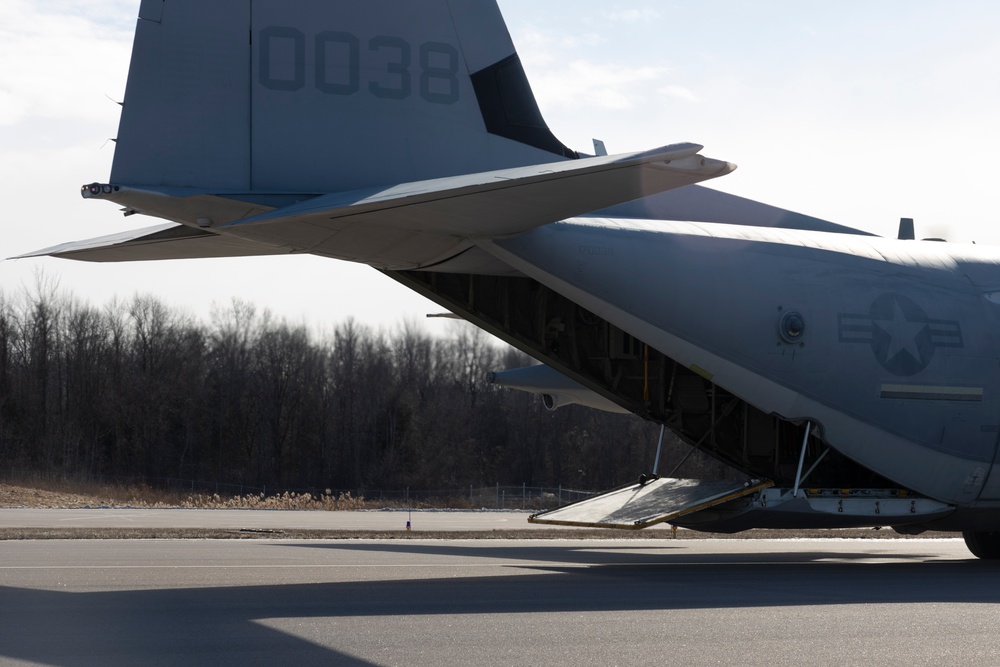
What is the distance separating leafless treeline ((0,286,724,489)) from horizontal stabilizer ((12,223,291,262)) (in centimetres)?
4612

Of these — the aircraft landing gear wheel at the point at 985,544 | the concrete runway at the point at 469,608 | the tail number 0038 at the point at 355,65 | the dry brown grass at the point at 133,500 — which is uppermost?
the tail number 0038 at the point at 355,65

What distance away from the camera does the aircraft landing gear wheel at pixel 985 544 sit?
19.0 metres

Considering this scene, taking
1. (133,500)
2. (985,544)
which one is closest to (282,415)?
(133,500)

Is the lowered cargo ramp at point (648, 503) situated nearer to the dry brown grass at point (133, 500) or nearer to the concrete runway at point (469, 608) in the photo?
the concrete runway at point (469, 608)

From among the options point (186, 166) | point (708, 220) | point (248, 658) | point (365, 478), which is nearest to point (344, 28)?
point (186, 166)

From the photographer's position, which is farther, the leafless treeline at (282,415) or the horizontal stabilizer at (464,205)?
the leafless treeline at (282,415)

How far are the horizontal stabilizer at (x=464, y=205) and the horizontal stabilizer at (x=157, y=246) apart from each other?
1.37 metres

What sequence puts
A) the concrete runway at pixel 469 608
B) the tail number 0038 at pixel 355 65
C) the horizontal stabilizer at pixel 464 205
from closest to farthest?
the concrete runway at pixel 469 608, the horizontal stabilizer at pixel 464 205, the tail number 0038 at pixel 355 65

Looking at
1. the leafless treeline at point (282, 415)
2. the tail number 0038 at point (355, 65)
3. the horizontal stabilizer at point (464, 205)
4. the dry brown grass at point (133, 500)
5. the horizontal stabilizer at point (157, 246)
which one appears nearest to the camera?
the horizontal stabilizer at point (464, 205)

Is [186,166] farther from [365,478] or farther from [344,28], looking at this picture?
[365,478]

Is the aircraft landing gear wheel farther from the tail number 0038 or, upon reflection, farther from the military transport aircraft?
the tail number 0038

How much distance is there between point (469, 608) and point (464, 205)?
452 cm

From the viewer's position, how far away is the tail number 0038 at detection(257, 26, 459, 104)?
13.8 metres

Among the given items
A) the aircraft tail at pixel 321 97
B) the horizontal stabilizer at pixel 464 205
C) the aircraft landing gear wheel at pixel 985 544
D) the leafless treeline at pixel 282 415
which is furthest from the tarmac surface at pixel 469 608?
the leafless treeline at pixel 282 415
